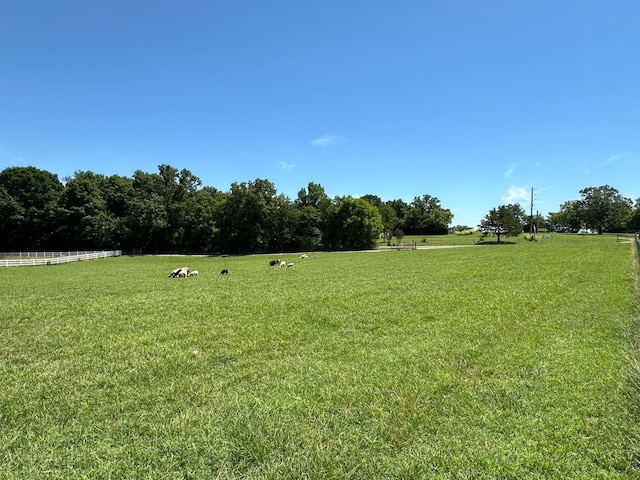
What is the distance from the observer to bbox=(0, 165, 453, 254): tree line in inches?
2101

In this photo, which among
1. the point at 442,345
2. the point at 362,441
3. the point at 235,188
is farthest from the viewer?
the point at 235,188

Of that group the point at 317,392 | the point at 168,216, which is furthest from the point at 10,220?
the point at 317,392

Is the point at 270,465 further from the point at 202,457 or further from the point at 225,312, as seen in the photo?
the point at 225,312

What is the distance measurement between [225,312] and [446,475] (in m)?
7.09

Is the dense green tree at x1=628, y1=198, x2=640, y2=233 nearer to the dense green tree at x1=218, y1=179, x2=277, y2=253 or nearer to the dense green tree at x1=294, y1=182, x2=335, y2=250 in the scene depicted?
the dense green tree at x1=294, y1=182, x2=335, y2=250

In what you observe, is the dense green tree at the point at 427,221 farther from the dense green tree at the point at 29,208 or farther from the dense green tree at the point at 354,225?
the dense green tree at the point at 29,208

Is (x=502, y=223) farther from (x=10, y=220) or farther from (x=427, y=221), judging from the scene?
(x=10, y=220)

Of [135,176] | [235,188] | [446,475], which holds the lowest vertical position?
[446,475]

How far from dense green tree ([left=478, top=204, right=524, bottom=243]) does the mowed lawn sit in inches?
2018

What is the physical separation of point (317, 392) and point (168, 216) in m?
60.3

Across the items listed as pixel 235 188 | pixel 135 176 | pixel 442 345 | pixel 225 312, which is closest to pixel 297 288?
pixel 225 312

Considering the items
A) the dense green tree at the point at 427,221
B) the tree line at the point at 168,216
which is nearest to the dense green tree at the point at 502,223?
the tree line at the point at 168,216

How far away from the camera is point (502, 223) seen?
2216 inches

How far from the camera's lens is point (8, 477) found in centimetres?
304
